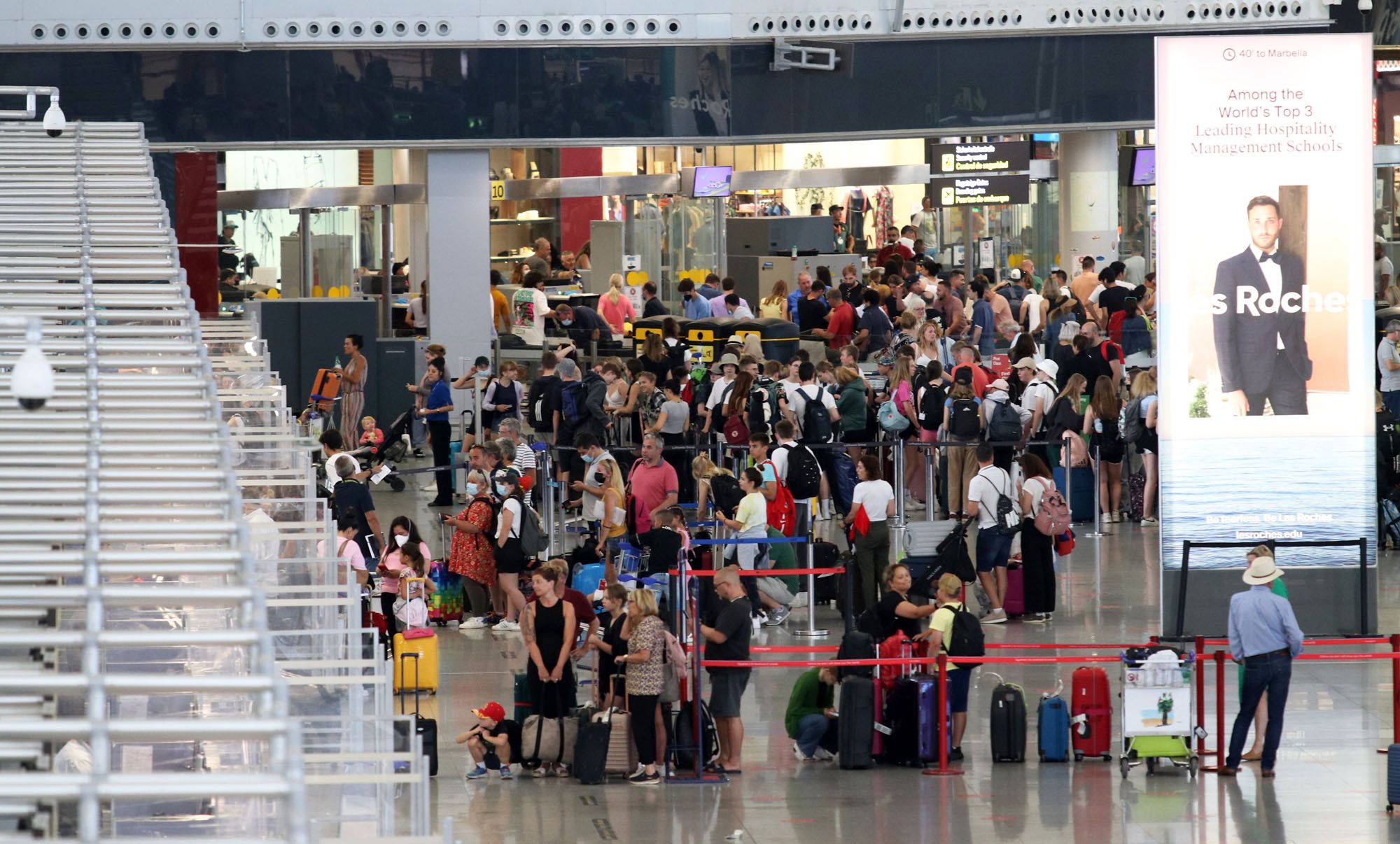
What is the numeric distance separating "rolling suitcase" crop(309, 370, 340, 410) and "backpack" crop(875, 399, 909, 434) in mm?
6289

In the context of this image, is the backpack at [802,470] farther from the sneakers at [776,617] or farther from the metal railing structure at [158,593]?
the metal railing structure at [158,593]

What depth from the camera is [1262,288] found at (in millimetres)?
15133

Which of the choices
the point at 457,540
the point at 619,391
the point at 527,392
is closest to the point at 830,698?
the point at 457,540

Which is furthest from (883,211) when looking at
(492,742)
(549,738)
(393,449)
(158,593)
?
(158,593)

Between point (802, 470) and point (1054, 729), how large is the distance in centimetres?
555

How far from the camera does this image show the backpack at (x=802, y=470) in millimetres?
18109

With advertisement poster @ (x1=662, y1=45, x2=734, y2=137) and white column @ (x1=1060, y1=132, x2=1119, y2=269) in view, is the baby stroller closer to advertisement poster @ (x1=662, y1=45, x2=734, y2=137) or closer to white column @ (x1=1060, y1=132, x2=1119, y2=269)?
advertisement poster @ (x1=662, y1=45, x2=734, y2=137)

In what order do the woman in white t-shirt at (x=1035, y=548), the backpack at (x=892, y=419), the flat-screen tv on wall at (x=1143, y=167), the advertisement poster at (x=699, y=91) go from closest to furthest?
1. the woman in white t-shirt at (x=1035, y=548)
2. the backpack at (x=892, y=419)
3. the advertisement poster at (x=699, y=91)
4. the flat-screen tv on wall at (x=1143, y=167)

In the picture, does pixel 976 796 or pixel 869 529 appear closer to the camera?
pixel 976 796

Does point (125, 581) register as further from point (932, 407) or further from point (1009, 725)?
point (932, 407)

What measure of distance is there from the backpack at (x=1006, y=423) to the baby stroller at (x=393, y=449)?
6.56 metres

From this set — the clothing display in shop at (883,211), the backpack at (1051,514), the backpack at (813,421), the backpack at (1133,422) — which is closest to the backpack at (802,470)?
the backpack at (813,421)

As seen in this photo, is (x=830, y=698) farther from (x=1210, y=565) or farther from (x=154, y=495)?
(x=154, y=495)

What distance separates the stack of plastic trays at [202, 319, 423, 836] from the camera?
845 centimetres
